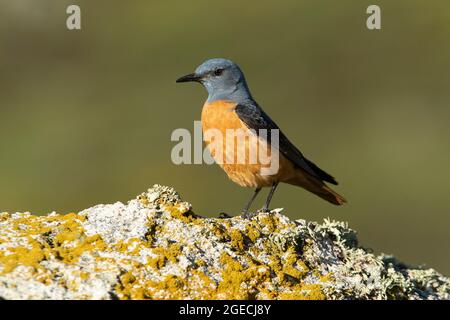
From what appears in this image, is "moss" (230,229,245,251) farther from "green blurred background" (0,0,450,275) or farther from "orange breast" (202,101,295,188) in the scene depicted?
"green blurred background" (0,0,450,275)

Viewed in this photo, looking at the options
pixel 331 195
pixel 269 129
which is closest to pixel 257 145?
pixel 269 129

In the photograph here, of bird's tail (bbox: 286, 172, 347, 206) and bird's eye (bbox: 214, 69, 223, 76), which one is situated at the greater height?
bird's eye (bbox: 214, 69, 223, 76)

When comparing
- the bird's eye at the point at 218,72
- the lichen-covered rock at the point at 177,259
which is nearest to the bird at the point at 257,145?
the bird's eye at the point at 218,72

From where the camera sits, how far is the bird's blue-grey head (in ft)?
31.0

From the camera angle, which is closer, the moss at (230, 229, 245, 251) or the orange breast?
the moss at (230, 229, 245, 251)

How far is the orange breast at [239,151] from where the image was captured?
8391mm

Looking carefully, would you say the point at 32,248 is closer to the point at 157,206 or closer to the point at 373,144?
the point at 157,206

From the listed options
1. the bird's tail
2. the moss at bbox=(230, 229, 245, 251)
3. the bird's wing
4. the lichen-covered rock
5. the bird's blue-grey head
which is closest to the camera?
the lichen-covered rock

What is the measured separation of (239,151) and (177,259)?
296 centimetres

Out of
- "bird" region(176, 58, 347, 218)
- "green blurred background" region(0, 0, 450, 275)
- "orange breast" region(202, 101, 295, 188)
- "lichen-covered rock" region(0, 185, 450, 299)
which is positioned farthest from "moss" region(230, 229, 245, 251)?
"green blurred background" region(0, 0, 450, 275)

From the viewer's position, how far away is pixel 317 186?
9.06 metres

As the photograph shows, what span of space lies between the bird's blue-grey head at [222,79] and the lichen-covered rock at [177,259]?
10.4ft

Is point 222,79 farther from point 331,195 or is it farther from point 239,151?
point 331,195

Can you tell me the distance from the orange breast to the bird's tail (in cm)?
23
